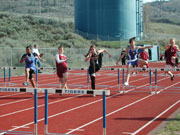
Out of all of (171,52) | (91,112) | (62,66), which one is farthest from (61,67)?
(171,52)

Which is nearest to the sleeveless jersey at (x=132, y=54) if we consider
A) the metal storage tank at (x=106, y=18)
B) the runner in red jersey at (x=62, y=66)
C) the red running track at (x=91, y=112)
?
the red running track at (x=91, y=112)

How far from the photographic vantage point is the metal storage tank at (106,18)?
62.2m

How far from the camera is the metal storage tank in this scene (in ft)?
204

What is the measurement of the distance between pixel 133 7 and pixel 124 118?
181 feet

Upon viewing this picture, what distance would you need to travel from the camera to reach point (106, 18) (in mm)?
62469

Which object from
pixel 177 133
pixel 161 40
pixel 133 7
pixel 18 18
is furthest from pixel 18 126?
pixel 161 40

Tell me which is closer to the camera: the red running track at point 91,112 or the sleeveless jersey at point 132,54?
the red running track at point 91,112

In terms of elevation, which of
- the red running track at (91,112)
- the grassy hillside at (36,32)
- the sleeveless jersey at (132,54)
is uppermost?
the grassy hillside at (36,32)

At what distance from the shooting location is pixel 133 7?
2525 inches

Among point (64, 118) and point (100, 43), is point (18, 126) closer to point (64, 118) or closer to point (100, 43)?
point (64, 118)

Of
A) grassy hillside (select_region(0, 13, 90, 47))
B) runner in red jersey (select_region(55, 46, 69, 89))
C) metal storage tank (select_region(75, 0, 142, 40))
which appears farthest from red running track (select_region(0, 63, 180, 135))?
metal storage tank (select_region(75, 0, 142, 40))

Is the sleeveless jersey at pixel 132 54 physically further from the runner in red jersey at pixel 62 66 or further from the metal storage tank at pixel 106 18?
the metal storage tank at pixel 106 18

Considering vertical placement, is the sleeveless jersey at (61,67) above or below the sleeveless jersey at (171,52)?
below

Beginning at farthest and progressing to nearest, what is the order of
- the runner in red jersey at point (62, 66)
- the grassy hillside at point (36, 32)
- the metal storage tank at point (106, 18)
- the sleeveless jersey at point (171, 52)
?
the metal storage tank at point (106, 18) → the grassy hillside at point (36, 32) → the sleeveless jersey at point (171, 52) → the runner in red jersey at point (62, 66)
